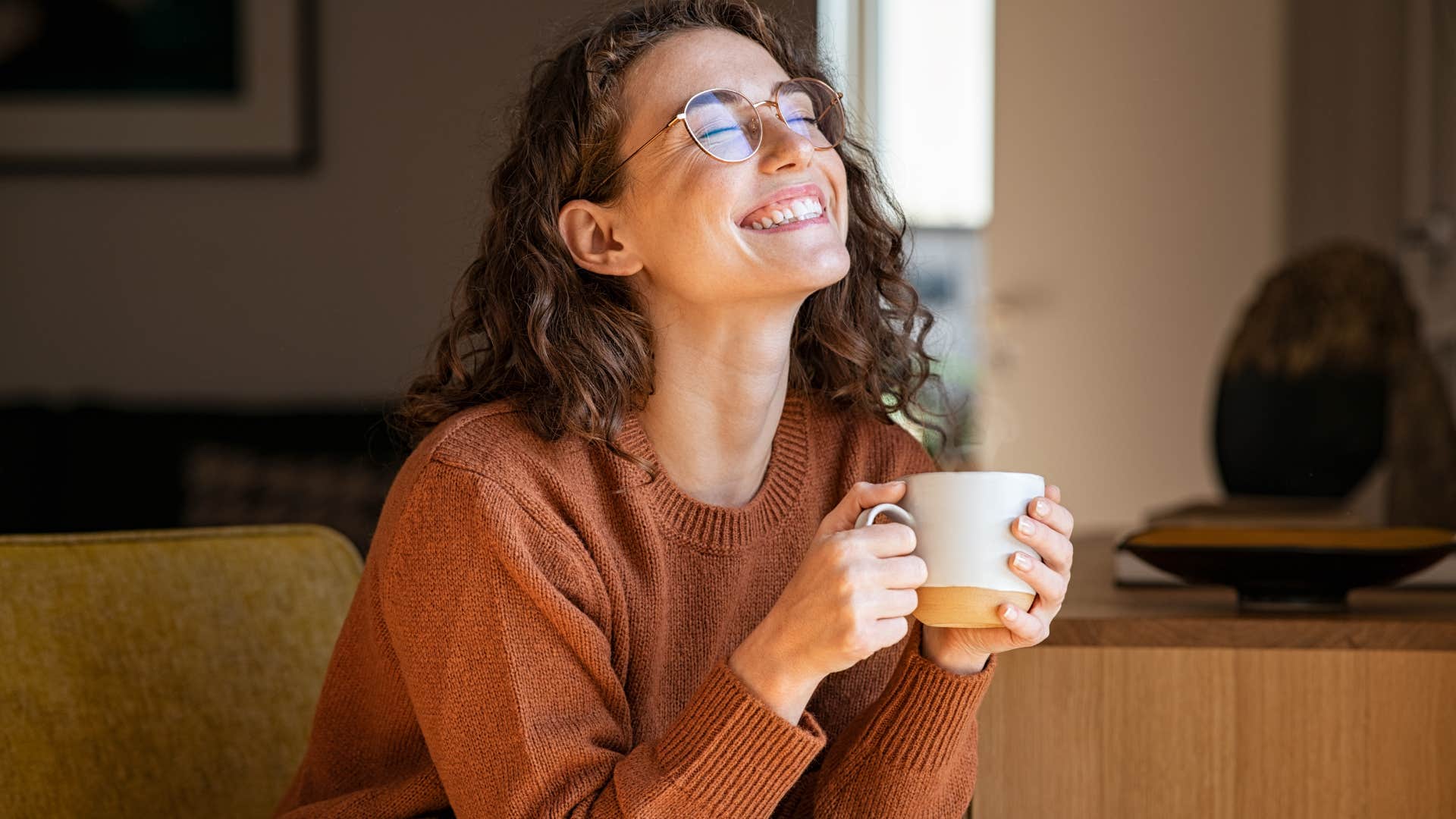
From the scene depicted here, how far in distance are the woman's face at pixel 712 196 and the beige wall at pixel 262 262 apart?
198 cm

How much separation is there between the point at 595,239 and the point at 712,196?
0.49 feet

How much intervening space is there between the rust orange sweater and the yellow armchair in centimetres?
11

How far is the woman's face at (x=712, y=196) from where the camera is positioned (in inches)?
42.9

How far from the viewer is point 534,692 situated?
0.96 metres

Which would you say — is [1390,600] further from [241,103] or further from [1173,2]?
[1173,2]

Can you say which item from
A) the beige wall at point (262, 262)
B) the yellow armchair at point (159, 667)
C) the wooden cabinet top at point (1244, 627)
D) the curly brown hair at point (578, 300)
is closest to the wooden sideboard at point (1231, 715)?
the wooden cabinet top at point (1244, 627)

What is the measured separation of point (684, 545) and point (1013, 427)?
359 cm

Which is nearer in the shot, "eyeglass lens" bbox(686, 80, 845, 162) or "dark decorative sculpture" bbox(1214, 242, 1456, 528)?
"eyeglass lens" bbox(686, 80, 845, 162)

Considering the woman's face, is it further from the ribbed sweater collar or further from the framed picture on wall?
the framed picture on wall

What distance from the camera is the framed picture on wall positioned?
10.4 ft

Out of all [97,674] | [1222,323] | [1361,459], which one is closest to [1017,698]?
[97,674]

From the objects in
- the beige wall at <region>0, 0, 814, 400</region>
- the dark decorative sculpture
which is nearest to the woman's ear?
the dark decorative sculpture

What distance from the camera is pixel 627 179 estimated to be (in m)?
1.16

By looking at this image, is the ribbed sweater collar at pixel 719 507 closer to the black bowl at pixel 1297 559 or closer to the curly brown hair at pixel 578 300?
the curly brown hair at pixel 578 300
